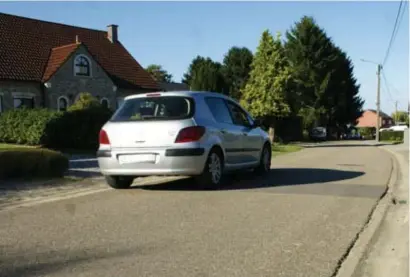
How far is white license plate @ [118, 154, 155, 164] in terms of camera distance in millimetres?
9008

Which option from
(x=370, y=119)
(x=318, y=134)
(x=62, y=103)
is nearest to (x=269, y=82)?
(x=62, y=103)

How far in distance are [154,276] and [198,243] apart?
1169mm

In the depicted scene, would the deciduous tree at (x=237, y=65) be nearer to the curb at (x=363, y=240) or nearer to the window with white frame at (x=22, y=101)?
the window with white frame at (x=22, y=101)

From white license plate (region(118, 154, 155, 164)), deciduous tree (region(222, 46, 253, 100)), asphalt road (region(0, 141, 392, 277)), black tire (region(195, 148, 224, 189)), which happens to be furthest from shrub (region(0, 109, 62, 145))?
deciduous tree (region(222, 46, 253, 100))

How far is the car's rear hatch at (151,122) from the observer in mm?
9000

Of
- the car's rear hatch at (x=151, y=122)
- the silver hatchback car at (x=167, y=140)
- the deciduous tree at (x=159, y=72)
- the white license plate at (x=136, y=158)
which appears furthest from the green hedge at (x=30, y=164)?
the deciduous tree at (x=159, y=72)

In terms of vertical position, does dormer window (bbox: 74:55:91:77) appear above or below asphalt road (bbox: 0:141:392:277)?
→ above

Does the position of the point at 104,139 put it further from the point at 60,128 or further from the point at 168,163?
the point at 60,128

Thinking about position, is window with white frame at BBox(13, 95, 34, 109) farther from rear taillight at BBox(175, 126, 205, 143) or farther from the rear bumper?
rear taillight at BBox(175, 126, 205, 143)

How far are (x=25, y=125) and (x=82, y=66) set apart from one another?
10742 mm

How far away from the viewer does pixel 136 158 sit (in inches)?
358

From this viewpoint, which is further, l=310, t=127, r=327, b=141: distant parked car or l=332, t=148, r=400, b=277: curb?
l=310, t=127, r=327, b=141: distant parked car

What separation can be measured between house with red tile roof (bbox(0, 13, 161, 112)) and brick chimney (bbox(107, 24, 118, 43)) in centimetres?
219

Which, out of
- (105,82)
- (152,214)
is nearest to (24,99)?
(105,82)
